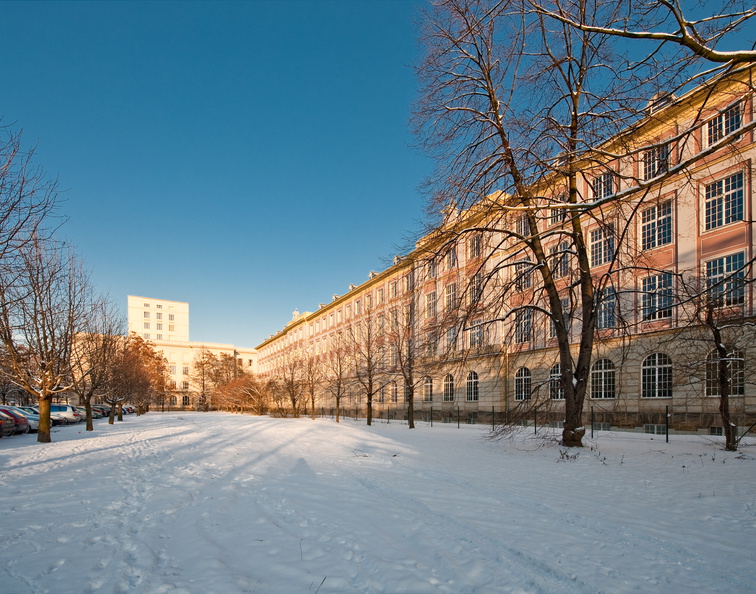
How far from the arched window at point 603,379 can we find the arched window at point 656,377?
5.80ft

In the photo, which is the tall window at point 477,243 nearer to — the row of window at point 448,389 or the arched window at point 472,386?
the row of window at point 448,389

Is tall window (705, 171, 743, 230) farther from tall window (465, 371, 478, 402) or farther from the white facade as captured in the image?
the white facade

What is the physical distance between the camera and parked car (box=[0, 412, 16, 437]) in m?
21.5

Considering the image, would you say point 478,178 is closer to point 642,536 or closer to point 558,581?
point 642,536

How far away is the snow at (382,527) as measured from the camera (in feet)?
15.1

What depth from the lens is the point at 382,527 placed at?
626 centimetres

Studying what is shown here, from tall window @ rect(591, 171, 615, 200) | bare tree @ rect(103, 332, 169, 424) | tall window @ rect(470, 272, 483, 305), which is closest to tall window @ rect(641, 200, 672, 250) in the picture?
tall window @ rect(591, 171, 615, 200)

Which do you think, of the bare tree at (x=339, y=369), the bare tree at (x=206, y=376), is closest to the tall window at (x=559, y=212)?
the bare tree at (x=339, y=369)

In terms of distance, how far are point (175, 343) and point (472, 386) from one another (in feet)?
291

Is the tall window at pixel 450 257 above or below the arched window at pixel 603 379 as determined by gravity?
above

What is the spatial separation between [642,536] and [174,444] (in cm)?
1655

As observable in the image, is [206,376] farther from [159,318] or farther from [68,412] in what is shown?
[68,412]

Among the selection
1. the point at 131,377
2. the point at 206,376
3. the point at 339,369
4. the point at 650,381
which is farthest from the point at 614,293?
the point at 206,376

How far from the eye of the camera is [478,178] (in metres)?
13.8
